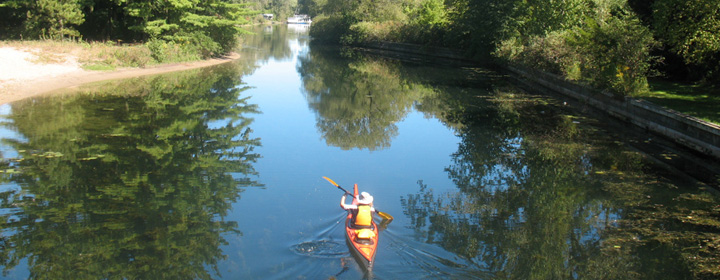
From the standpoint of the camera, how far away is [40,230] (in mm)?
8016

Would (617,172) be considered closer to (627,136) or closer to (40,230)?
(627,136)

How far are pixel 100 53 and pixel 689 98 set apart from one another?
26623 mm

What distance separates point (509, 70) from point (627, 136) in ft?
67.4

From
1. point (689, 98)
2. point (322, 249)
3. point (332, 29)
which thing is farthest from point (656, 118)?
point (332, 29)

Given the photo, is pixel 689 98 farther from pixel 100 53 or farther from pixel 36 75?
pixel 100 53

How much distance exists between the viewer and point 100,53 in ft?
89.8

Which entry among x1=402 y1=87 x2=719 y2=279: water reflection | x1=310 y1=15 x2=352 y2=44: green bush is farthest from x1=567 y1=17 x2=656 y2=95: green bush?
x1=310 y1=15 x2=352 y2=44: green bush

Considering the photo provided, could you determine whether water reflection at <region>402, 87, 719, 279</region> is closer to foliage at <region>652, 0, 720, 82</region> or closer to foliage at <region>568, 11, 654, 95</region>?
foliage at <region>652, 0, 720, 82</region>

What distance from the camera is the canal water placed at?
24.2 ft

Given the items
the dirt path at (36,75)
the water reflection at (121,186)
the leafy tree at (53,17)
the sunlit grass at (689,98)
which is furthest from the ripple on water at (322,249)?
the leafy tree at (53,17)

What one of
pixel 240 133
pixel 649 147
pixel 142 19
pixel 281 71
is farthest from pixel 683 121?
pixel 142 19

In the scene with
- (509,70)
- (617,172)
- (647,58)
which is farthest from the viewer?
(509,70)

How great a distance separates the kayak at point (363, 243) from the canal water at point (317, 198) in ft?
0.56

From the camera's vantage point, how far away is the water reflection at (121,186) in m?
7.30
